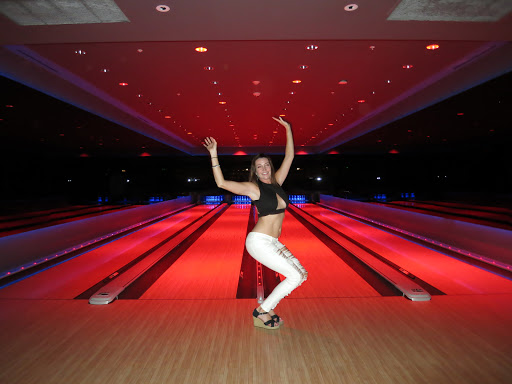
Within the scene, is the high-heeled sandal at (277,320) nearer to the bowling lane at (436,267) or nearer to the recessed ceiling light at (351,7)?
the bowling lane at (436,267)

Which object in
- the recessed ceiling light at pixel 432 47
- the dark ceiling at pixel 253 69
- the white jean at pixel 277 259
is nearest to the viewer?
the white jean at pixel 277 259

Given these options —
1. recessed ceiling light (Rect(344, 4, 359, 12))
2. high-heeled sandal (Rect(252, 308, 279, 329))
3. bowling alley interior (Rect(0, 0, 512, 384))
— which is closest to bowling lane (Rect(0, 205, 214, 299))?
bowling alley interior (Rect(0, 0, 512, 384))

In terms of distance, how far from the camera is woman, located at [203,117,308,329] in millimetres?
2736

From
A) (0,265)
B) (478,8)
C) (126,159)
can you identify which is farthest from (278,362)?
(126,159)

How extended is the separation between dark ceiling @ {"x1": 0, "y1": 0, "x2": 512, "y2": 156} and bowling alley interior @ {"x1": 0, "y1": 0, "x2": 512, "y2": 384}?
35 millimetres

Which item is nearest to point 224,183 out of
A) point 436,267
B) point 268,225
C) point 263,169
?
point 263,169

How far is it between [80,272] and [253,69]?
435cm

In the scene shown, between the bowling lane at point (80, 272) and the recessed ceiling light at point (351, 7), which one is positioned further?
the bowling lane at point (80, 272)

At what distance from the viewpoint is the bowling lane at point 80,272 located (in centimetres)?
397

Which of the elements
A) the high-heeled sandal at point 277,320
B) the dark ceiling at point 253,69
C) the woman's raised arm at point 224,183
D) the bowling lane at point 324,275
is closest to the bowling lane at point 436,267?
the bowling lane at point 324,275

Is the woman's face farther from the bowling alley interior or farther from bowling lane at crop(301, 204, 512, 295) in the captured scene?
bowling lane at crop(301, 204, 512, 295)

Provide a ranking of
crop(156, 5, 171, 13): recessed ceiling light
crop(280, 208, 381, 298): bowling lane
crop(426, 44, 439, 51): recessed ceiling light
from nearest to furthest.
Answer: crop(156, 5, 171, 13): recessed ceiling light
crop(280, 208, 381, 298): bowling lane
crop(426, 44, 439, 51): recessed ceiling light

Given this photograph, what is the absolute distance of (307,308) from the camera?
3.46m

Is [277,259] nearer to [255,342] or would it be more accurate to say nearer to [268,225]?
[268,225]
